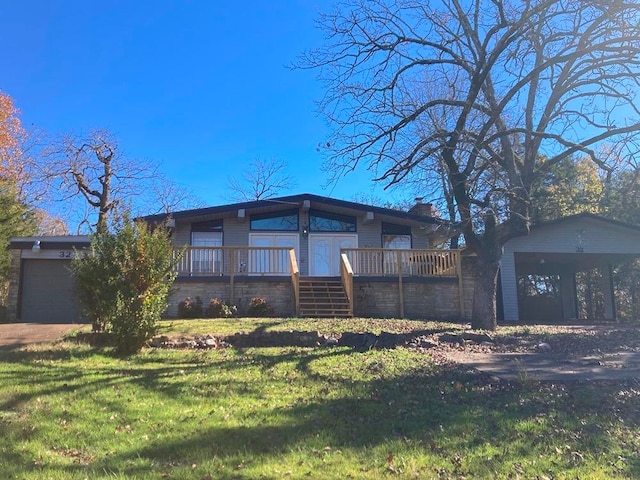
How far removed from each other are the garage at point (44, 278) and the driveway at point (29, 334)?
5665mm

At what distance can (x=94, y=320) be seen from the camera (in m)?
9.91

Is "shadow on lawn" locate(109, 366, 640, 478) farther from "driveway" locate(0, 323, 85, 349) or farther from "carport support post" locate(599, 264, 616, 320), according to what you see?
"carport support post" locate(599, 264, 616, 320)

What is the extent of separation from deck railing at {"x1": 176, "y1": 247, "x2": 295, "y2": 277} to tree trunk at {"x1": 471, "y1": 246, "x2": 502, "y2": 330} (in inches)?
248

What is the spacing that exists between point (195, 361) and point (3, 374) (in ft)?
9.33

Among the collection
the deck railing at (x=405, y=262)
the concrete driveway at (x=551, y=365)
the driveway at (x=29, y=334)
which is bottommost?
the concrete driveway at (x=551, y=365)

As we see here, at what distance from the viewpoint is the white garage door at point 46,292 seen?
18.4 meters

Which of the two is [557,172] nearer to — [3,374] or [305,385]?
[305,385]

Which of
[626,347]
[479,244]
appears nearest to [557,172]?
[479,244]

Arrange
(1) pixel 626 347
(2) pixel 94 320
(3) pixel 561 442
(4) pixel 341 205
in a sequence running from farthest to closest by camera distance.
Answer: (4) pixel 341 205
(1) pixel 626 347
(2) pixel 94 320
(3) pixel 561 442

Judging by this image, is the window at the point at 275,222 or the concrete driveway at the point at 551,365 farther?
the window at the point at 275,222

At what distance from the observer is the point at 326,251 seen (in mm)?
20828

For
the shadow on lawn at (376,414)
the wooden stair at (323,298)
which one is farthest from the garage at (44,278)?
the shadow on lawn at (376,414)

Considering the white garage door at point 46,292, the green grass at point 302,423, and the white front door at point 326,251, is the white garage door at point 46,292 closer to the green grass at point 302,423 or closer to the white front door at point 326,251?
the white front door at point 326,251

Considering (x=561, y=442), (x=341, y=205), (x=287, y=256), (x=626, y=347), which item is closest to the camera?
(x=561, y=442)
